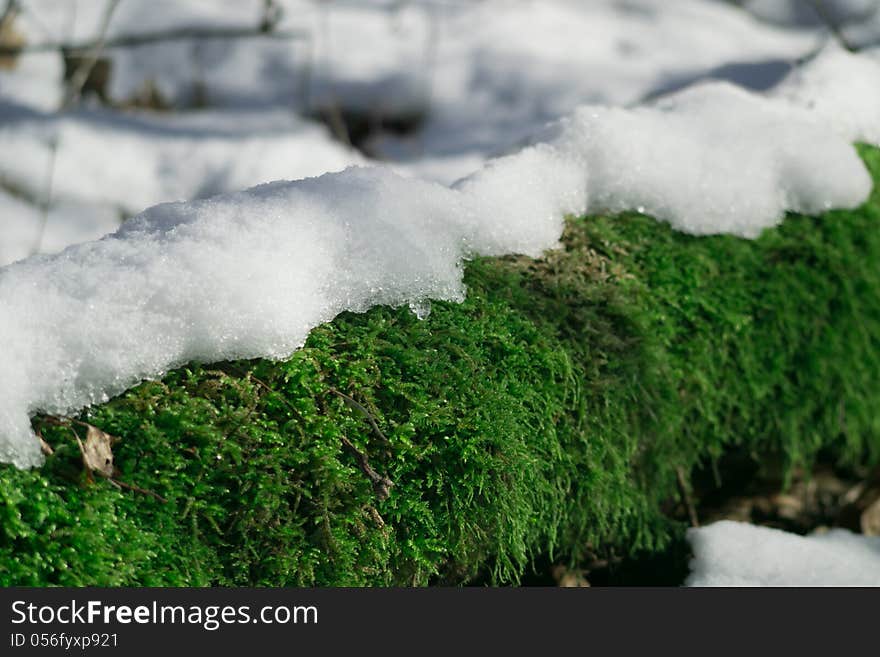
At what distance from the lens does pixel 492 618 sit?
1686 mm

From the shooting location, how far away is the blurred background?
481 centimetres

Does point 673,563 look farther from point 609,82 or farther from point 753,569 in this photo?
point 609,82

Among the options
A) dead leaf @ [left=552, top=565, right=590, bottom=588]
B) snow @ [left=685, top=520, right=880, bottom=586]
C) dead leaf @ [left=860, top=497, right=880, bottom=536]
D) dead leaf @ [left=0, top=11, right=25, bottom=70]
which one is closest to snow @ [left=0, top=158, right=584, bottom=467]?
dead leaf @ [left=552, top=565, right=590, bottom=588]

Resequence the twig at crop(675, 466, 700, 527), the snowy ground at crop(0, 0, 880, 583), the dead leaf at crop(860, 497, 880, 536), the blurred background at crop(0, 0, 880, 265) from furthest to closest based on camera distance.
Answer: the blurred background at crop(0, 0, 880, 265)
the dead leaf at crop(860, 497, 880, 536)
the twig at crop(675, 466, 700, 527)
the snowy ground at crop(0, 0, 880, 583)

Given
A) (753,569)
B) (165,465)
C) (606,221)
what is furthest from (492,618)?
(606,221)

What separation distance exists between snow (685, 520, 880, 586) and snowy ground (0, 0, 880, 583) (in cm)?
2

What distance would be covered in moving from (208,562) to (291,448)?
0.25 meters

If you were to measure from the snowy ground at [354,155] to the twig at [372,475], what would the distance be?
23 cm

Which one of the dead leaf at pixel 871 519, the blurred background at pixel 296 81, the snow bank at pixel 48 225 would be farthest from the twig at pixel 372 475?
the snow bank at pixel 48 225

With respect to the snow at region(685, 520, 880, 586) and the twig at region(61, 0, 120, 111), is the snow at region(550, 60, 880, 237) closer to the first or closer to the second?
the snow at region(685, 520, 880, 586)

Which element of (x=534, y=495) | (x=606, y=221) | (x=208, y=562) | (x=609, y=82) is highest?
(x=609, y=82)

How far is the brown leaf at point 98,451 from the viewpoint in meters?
1.50

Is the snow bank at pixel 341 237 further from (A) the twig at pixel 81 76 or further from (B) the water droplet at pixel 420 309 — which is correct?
(A) the twig at pixel 81 76

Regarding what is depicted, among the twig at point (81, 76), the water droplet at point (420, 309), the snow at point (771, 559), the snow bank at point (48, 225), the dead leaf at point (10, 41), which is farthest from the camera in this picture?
the dead leaf at point (10, 41)
